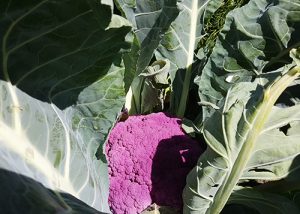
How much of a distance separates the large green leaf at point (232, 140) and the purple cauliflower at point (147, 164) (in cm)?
12

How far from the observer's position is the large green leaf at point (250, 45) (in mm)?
1101

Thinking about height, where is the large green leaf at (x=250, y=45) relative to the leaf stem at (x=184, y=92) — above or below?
above

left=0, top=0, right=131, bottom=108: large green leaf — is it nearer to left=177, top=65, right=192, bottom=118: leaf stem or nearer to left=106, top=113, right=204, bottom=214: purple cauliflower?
left=106, top=113, right=204, bottom=214: purple cauliflower

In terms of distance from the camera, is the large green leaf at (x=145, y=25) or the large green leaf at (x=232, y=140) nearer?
the large green leaf at (x=232, y=140)

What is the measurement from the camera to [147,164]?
3.72 ft

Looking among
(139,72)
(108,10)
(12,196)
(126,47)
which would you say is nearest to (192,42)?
(139,72)

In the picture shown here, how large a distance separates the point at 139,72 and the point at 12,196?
51cm

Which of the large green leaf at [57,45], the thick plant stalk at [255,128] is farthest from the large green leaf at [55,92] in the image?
the thick plant stalk at [255,128]

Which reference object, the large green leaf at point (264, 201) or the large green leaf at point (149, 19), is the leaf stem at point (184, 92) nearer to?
the large green leaf at point (149, 19)

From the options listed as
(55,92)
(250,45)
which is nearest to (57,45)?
(55,92)

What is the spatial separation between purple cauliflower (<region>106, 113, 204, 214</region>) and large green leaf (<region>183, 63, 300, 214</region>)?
0.12 metres

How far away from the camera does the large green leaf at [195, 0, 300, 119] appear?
1.10 m

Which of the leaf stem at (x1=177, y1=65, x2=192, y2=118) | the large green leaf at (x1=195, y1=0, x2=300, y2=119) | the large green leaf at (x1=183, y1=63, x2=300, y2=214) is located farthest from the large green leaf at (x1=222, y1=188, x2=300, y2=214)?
the leaf stem at (x1=177, y1=65, x2=192, y2=118)

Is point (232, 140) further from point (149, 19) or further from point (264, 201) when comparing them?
point (149, 19)
